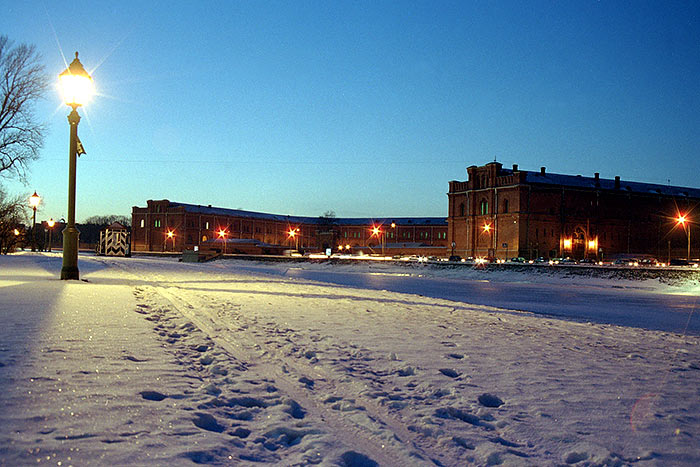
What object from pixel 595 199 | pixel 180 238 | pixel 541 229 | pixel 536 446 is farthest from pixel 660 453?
pixel 180 238

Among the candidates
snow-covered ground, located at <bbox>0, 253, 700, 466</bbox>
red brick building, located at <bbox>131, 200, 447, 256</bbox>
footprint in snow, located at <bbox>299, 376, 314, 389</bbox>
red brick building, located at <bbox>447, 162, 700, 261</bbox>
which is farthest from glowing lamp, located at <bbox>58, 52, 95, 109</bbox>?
red brick building, located at <bbox>131, 200, 447, 256</bbox>

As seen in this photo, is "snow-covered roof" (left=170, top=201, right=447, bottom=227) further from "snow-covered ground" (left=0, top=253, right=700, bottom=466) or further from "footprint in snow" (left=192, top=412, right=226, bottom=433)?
"footprint in snow" (left=192, top=412, right=226, bottom=433)

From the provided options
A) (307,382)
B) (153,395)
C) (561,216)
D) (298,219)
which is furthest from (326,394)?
(298,219)

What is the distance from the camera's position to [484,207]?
8381 centimetres

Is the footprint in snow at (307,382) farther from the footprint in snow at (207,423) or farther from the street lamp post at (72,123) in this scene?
the street lamp post at (72,123)

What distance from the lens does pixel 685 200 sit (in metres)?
91.5

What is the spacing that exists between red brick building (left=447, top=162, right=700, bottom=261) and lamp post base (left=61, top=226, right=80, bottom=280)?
68943 mm

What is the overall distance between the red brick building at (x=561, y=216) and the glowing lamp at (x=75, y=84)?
229ft

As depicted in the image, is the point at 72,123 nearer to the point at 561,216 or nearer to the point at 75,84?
the point at 75,84

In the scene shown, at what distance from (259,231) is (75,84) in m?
113

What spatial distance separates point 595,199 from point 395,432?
291 ft

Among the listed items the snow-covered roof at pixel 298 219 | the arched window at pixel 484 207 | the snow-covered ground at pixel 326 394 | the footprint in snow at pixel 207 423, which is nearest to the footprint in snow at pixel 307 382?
the snow-covered ground at pixel 326 394

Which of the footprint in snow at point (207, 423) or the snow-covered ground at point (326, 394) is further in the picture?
the footprint in snow at point (207, 423)

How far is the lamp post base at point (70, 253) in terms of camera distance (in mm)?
15188
